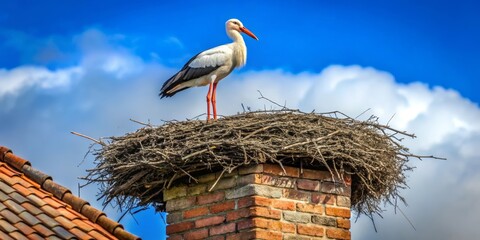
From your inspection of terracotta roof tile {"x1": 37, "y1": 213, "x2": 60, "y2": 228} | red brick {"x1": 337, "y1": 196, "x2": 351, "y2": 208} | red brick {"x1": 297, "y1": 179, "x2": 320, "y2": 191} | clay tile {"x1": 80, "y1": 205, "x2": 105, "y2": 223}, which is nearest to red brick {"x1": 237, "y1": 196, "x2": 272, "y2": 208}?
red brick {"x1": 297, "y1": 179, "x2": 320, "y2": 191}

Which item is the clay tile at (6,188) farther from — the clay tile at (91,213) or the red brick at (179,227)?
the red brick at (179,227)

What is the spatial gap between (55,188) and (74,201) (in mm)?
247

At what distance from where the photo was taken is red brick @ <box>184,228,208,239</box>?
26.3ft

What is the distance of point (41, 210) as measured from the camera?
25.4 ft

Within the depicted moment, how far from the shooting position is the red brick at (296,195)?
7.99 meters

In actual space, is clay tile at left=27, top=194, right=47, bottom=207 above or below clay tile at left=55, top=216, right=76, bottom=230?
above

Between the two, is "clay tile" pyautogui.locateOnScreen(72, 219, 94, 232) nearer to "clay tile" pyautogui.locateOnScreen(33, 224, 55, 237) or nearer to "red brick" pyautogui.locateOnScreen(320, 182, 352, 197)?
"clay tile" pyautogui.locateOnScreen(33, 224, 55, 237)

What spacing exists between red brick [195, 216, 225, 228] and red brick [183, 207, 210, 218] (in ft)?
0.20

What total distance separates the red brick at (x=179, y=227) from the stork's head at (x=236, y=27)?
14.0 ft

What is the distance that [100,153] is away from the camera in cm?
902

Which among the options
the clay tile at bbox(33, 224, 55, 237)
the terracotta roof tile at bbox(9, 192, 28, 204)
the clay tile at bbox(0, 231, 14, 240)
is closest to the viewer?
the clay tile at bbox(0, 231, 14, 240)

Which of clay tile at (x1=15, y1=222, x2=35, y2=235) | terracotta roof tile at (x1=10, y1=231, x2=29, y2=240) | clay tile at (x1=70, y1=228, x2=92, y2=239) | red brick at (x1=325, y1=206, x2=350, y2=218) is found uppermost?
red brick at (x1=325, y1=206, x2=350, y2=218)

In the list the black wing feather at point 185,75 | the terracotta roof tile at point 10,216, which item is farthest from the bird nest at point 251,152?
the black wing feather at point 185,75

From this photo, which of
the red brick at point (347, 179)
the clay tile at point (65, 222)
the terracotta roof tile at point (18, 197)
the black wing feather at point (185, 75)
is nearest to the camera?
the clay tile at point (65, 222)
